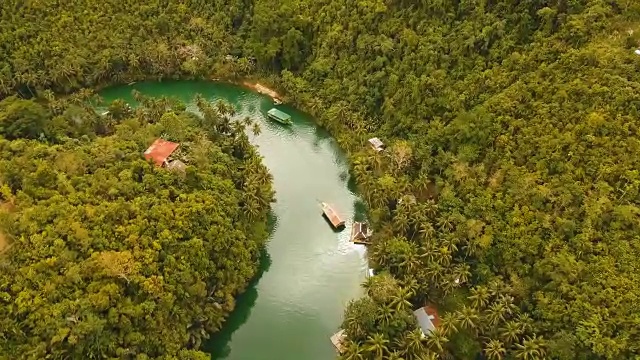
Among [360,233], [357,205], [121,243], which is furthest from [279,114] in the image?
[121,243]

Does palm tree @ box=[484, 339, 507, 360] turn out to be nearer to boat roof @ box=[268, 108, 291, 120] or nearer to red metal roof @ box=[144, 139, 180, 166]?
red metal roof @ box=[144, 139, 180, 166]

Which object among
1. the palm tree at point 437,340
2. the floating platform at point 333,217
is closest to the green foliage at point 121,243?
the floating platform at point 333,217

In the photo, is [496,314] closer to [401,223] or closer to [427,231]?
[427,231]

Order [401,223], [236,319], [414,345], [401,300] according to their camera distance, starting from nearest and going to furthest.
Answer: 1. [414,345]
2. [401,300]
3. [236,319]
4. [401,223]

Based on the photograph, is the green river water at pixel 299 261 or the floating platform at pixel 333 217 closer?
the green river water at pixel 299 261

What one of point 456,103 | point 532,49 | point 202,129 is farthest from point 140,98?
point 532,49

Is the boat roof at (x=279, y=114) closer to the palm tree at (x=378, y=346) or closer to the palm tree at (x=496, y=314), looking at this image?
the palm tree at (x=378, y=346)
